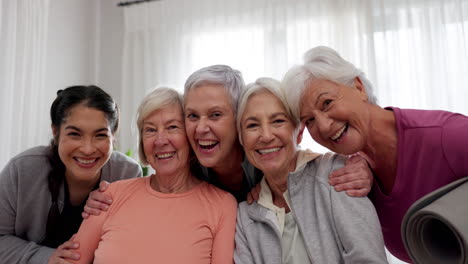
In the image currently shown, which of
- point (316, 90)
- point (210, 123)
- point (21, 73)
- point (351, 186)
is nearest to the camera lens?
point (351, 186)

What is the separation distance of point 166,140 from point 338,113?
0.68 meters

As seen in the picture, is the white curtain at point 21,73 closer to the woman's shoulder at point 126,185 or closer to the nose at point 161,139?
the woman's shoulder at point 126,185

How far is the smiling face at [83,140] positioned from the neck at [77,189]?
102 millimetres

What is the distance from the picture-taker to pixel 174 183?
1.43 metres

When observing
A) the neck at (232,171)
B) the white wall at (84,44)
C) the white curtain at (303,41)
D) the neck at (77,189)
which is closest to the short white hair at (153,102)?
the neck at (232,171)

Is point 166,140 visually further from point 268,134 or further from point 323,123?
point 323,123

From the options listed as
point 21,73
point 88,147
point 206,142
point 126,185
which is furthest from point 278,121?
point 21,73

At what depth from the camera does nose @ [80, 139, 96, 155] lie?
153 centimetres

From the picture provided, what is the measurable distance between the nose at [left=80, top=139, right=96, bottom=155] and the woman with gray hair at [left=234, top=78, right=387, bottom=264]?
0.70 meters

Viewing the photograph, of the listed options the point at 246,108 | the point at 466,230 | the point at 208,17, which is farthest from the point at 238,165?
the point at 208,17

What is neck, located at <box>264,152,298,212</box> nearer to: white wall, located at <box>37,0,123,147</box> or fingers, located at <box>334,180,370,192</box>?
fingers, located at <box>334,180,370,192</box>

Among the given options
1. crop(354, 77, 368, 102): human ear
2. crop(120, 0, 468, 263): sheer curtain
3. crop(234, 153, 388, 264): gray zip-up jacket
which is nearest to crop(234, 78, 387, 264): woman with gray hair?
crop(234, 153, 388, 264): gray zip-up jacket

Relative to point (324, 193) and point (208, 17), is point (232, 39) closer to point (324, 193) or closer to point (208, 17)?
point (208, 17)

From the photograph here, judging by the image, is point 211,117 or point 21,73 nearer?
point 211,117
